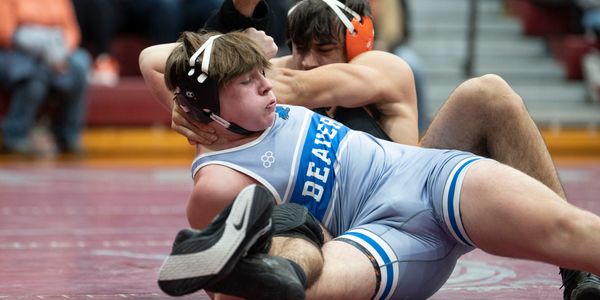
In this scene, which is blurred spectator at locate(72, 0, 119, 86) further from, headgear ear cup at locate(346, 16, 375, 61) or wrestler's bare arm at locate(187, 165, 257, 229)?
wrestler's bare arm at locate(187, 165, 257, 229)

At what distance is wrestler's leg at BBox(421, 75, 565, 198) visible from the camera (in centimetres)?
360

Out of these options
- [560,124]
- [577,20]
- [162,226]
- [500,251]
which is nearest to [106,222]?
[162,226]

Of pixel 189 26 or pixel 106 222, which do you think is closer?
pixel 106 222

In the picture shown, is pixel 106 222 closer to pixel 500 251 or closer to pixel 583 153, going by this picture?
pixel 500 251

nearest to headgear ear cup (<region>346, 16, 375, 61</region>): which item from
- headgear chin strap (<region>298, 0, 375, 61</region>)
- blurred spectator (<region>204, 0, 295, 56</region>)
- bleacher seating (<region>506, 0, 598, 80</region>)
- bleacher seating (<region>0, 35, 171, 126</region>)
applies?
headgear chin strap (<region>298, 0, 375, 61</region>)

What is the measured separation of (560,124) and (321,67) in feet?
24.9

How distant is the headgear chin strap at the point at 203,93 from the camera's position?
3.34m

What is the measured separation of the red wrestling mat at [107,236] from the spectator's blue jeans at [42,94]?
0.55 m

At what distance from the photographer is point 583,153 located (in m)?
10.8

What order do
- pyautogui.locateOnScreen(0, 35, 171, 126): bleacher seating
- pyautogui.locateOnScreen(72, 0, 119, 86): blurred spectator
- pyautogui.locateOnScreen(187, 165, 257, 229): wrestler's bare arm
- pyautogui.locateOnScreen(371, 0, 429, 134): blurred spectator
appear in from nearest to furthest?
pyautogui.locateOnScreen(187, 165, 257, 229): wrestler's bare arm, pyautogui.locateOnScreen(371, 0, 429, 134): blurred spectator, pyautogui.locateOnScreen(0, 35, 171, 126): bleacher seating, pyautogui.locateOnScreen(72, 0, 119, 86): blurred spectator

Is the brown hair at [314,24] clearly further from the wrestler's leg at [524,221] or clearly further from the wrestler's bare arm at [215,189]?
the wrestler's leg at [524,221]

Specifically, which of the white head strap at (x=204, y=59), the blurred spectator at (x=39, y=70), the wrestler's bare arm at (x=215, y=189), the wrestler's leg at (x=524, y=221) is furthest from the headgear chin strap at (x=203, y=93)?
the blurred spectator at (x=39, y=70)

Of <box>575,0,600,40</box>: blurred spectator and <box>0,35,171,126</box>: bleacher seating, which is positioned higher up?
<box>575,0,600,40</box>: blurred spectator

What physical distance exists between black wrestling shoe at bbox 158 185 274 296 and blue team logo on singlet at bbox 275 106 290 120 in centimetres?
57
